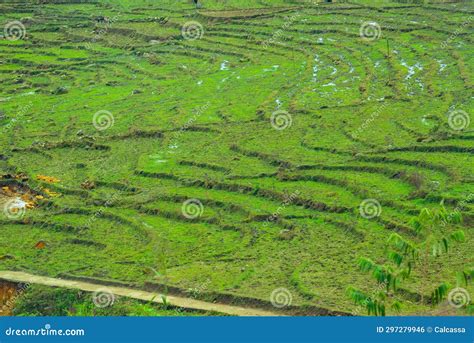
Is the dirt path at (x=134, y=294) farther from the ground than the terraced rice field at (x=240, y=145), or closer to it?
closer to it

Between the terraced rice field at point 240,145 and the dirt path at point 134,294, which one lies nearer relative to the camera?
the dirt path at point 134,294

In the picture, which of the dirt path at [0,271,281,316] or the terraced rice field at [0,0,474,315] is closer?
the dirt path at [0,271,281,316]

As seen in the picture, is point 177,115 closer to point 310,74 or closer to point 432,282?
point 310,74

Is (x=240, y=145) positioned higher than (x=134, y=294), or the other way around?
(x=240, y=145)

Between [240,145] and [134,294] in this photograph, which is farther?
[240,145]

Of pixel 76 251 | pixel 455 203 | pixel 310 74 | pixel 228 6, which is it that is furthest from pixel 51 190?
pixel 228 6
